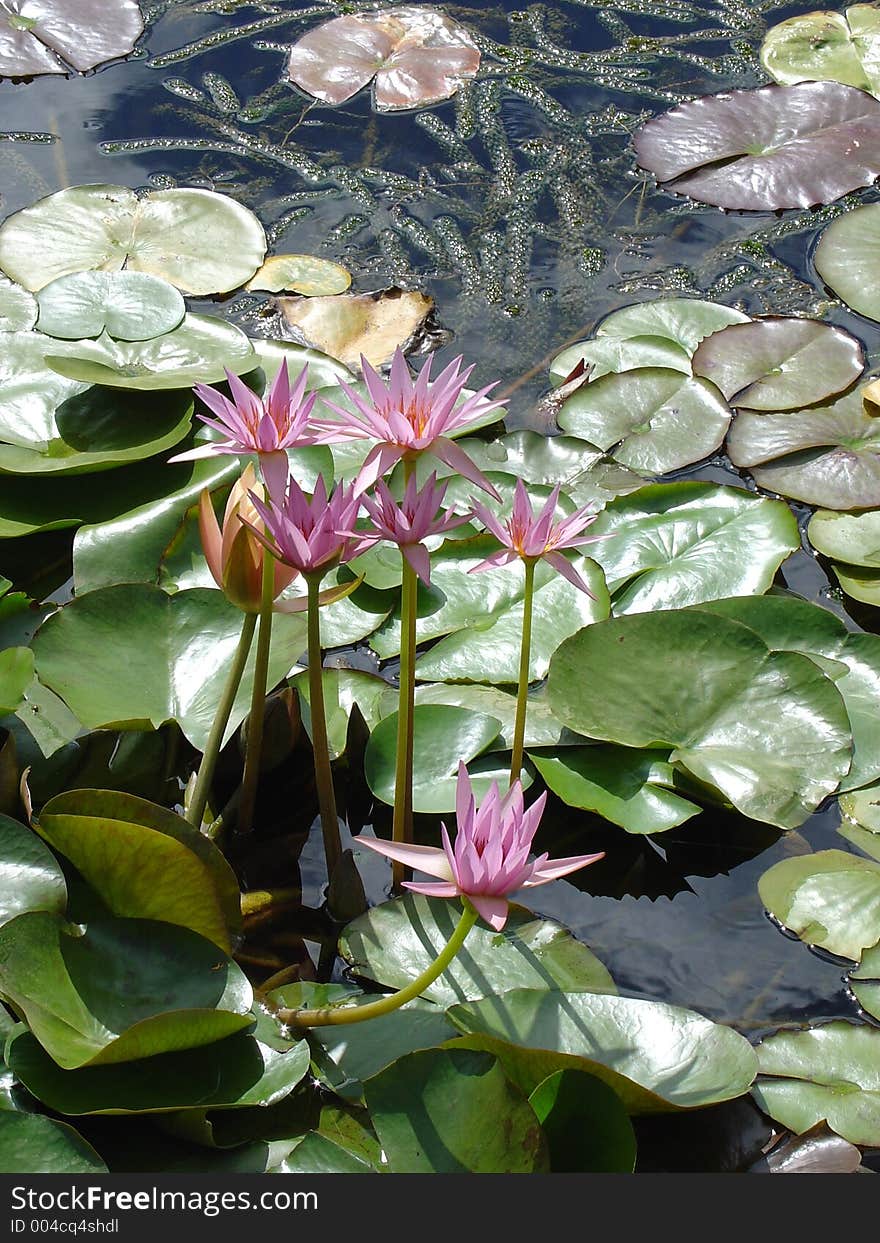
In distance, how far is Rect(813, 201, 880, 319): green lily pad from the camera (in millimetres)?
3213

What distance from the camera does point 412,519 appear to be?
152 centimetres

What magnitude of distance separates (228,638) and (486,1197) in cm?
105

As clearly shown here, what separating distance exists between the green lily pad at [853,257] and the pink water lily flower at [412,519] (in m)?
2.14

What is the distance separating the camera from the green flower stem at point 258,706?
1.72 meters

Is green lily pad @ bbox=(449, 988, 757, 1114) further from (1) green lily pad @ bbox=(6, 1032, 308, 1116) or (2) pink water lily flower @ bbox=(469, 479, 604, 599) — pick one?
(2) pink water lily flower @ bbox=(469, 479, 604, 599)

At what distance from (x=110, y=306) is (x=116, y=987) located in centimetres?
182

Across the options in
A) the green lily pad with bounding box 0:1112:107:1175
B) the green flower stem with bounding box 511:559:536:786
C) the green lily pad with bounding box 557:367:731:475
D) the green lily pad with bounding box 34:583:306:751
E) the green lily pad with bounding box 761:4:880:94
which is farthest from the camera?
the green lily pad with bounding box 761:4:880:94

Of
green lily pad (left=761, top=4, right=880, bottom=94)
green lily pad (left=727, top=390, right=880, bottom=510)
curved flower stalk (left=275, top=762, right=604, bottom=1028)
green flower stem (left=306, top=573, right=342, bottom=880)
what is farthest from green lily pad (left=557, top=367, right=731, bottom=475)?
green lily pad (left=761, top=4, right=880, bottom=94)

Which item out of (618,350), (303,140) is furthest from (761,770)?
(303,140)

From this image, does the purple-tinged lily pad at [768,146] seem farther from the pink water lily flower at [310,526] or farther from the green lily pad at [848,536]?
the pink water lily flower at [310,526]

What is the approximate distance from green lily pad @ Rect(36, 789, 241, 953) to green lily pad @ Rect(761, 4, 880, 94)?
3456 mm

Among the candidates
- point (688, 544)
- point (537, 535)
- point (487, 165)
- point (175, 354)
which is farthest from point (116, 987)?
point (487, 165)

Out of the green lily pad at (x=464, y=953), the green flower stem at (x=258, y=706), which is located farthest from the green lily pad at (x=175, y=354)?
the green lily pad at (x=464, y=953)

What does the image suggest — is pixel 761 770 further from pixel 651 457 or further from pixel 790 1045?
pixel 651 457
